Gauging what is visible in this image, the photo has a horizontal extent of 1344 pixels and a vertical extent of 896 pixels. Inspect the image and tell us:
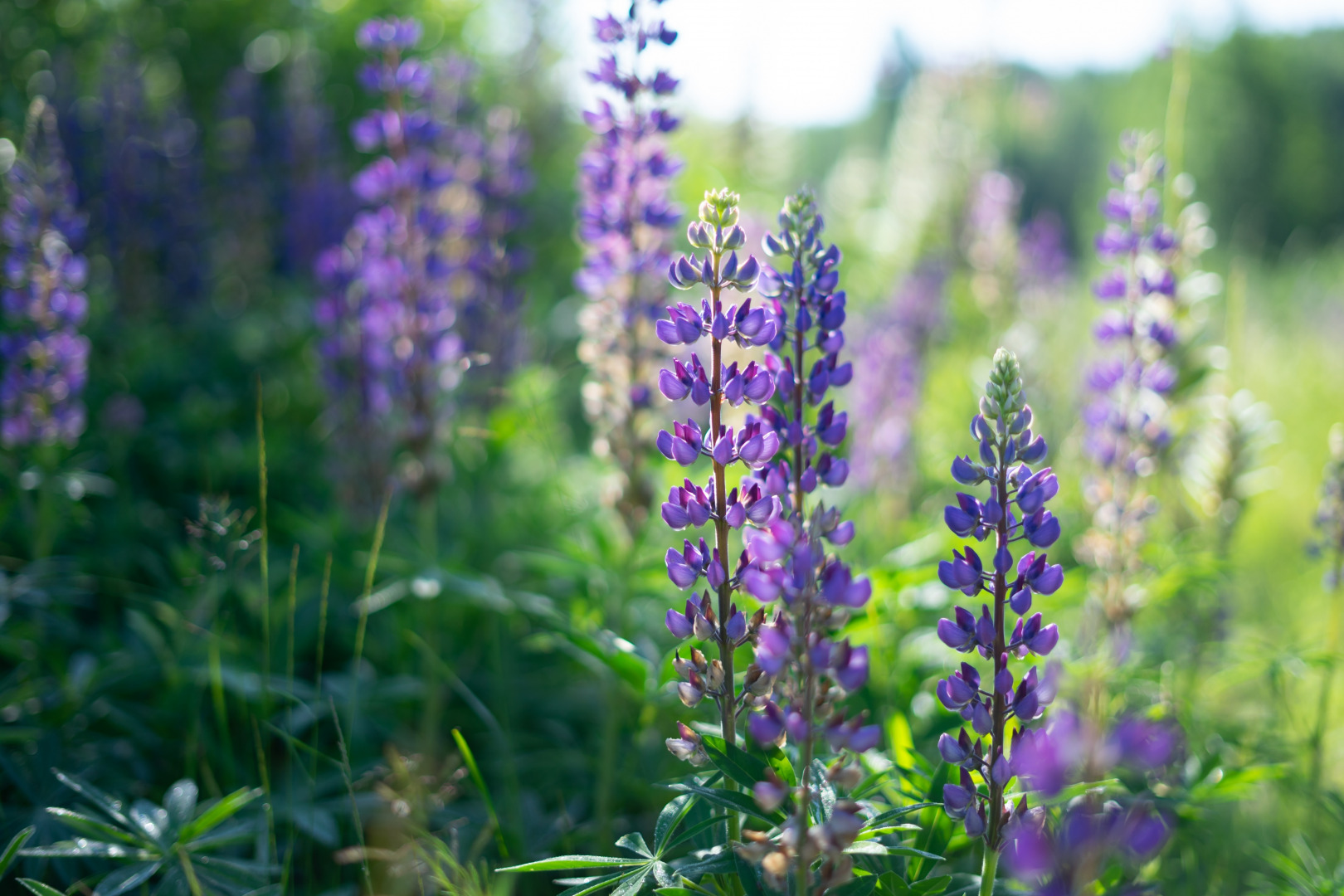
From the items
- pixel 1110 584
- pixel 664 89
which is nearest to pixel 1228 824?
pixel 1110 584

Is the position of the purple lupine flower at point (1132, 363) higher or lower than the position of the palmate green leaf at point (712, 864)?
higher

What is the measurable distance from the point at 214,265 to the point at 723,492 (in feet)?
16.4

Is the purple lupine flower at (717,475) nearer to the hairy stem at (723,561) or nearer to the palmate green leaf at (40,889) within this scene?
the hairy stem at (723,561)

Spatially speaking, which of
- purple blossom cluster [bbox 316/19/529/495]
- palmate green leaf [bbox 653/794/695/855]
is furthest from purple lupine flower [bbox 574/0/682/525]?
palmate green leaf [bbox 653/794/695/855]

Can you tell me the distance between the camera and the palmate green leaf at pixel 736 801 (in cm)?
132

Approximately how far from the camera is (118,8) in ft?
16.9

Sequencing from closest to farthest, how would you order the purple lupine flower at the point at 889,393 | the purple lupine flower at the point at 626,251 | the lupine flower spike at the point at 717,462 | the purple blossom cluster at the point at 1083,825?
the purple blossom cluster at the point at 1083,825 < the lupine flower spike at the point at 717,462 < the purple lupine flower at the point at 626,251 < the purple lupine flower at the point at 889,393

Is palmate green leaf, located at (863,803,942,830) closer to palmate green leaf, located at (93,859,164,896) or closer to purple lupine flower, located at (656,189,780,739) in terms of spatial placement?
purple lupine flower, located at (656,189,780,739)

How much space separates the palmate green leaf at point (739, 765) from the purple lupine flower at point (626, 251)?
1262mm

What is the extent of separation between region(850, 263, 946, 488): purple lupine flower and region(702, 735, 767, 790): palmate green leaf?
3.05 meters

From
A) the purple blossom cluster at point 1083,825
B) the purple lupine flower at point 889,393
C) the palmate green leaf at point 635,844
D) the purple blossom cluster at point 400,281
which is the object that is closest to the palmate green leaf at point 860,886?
the palmate green leaf at point 635,844

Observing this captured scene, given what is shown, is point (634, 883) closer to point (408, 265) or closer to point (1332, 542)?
point (1332, 542)

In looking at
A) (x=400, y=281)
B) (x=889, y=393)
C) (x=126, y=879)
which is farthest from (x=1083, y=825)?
(x=889, y=393)

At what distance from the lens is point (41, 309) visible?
2703mm
